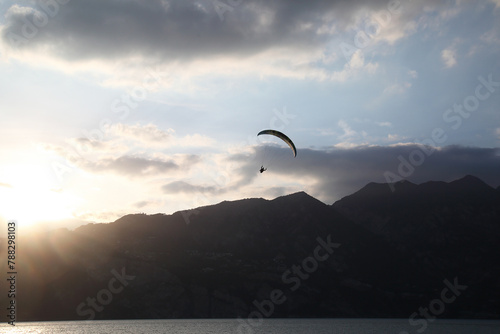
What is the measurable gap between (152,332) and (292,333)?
49.4m

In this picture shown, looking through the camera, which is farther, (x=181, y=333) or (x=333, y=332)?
(x=333, y=332)

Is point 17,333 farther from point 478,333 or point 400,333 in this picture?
point 478,333

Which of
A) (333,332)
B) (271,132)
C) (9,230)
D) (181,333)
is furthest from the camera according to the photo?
(333,332)

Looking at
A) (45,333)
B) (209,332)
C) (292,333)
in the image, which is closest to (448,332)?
(292,333)

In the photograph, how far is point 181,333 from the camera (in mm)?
159125

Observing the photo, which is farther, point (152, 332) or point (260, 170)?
point (152, 332)

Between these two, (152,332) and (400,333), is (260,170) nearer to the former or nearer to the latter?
(152,332)

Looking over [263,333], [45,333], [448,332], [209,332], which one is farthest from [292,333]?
[45,333]

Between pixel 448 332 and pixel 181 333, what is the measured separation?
99.0 metres

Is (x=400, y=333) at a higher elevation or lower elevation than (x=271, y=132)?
lower

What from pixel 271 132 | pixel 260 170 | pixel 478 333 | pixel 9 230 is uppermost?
pixel 271 132

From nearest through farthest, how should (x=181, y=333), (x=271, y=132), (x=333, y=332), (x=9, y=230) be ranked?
(x=9, y=230) < (x=271, y=132) < (x=181, y=333) < (x=333, y=332)

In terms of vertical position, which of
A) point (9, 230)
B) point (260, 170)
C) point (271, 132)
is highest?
point (271, 132)

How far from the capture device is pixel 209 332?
163000 mm
